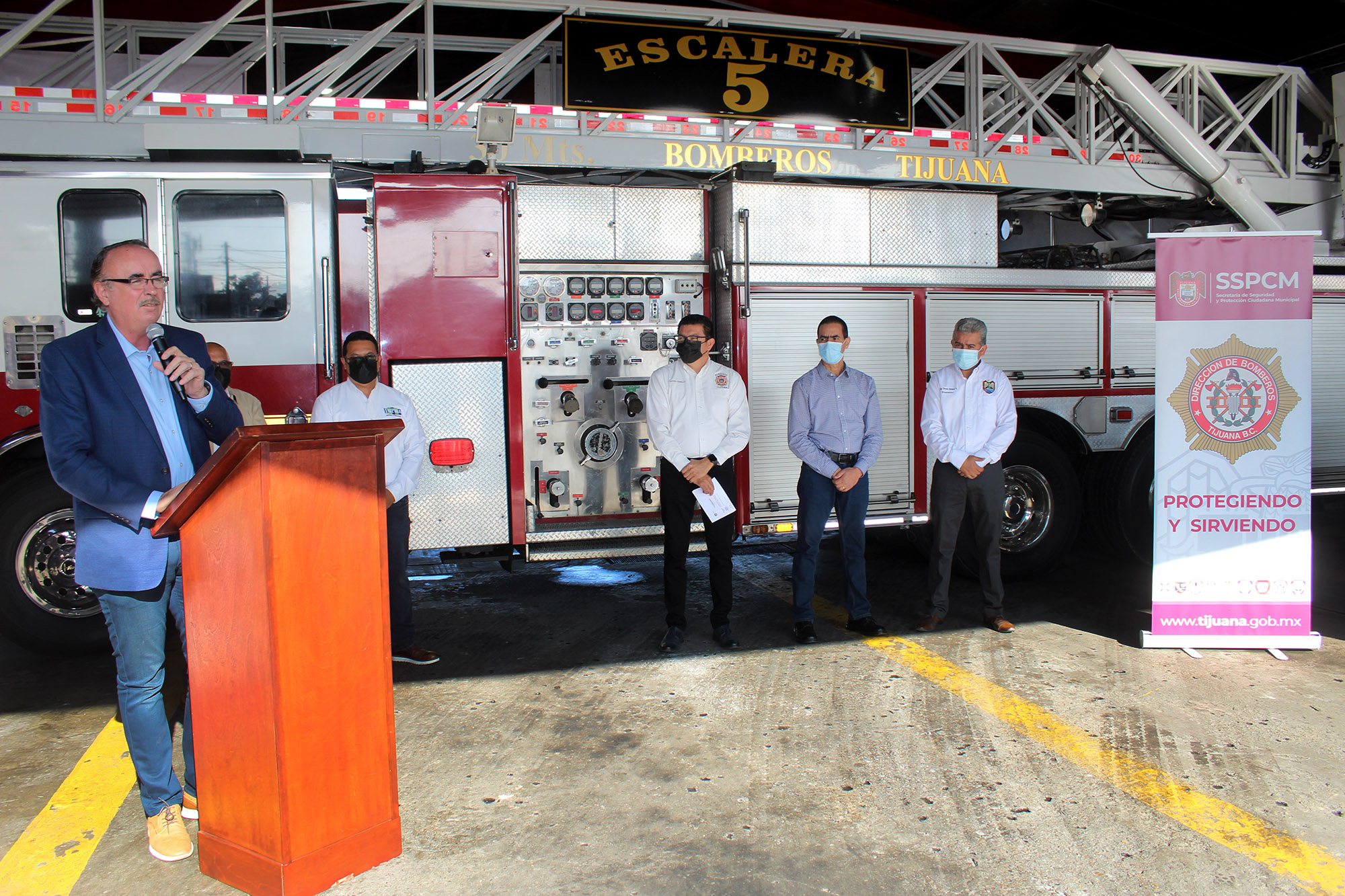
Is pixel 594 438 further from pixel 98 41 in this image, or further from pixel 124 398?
pixel 98 41

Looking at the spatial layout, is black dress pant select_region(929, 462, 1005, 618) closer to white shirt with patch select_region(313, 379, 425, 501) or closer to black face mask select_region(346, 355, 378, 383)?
white shirt with patch select_region(313, 379, 425, 501)

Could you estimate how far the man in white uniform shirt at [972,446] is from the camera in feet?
18.1

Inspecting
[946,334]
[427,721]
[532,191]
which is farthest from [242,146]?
[946,334]

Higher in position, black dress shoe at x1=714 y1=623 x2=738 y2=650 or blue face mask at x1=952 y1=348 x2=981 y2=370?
blue face mask at x1=952 y1=348 x2=981 y2=370

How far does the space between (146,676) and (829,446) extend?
369 cm

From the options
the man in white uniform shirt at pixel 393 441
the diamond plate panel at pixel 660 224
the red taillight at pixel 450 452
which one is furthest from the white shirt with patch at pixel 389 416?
the diamond plate panel at pixel 660 224

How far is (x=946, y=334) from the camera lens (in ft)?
21.5

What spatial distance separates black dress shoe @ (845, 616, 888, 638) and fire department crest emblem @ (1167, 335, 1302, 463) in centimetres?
202

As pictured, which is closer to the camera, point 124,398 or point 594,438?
point 124,398

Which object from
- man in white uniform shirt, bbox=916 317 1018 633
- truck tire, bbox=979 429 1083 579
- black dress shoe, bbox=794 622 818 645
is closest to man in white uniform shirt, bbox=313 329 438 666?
black dress shoe, bbox=794 622 818 645

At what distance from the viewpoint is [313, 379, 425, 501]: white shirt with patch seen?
15.3 ft

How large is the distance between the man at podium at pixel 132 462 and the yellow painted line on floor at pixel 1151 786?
3375 millimetres

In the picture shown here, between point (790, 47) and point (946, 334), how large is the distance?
8.83 ft

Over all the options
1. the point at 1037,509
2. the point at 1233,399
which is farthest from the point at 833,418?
the point at 1037,509
